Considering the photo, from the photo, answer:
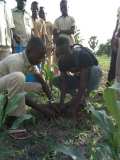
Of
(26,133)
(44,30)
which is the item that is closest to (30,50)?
(26,133)

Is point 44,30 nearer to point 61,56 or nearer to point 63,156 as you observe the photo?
point 61,56

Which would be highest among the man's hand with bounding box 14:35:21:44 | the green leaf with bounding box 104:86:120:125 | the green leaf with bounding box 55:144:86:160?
the green leaf with bounding box 104:86:120:125

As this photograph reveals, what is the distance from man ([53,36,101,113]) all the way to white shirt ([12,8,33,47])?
1.96m

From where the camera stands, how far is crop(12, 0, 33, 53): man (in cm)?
750

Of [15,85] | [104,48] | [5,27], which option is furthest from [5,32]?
[104,48]

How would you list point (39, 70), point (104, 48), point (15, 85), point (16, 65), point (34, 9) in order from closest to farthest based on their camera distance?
point (15, 85) → point (16, 65) → point (39, 70) → point (34, 9) → point (104, 48)

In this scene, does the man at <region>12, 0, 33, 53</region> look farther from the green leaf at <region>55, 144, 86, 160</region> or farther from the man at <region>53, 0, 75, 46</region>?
the green leaf at <region>55, 144, 86, 160</region>

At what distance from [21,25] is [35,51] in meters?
2.82

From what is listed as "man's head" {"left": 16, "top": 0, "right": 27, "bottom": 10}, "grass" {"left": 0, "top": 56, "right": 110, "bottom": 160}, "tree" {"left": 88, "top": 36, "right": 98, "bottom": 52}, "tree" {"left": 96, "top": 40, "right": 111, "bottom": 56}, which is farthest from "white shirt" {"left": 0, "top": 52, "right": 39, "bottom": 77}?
"tree" {"left": 96, "top": 40, "right": 111, "bottom": 56}

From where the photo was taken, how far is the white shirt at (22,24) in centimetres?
751

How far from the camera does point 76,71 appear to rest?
550 centimetres

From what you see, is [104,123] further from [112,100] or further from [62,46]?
[62,46]

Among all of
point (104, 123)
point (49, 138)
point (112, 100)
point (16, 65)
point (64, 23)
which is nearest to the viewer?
point (112, 100)

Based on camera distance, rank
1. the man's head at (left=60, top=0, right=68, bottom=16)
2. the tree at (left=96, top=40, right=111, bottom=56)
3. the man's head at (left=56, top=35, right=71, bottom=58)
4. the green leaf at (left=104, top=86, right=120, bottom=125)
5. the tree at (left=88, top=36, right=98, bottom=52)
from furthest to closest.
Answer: the tree at (left=96, top=40, right=111, bottom=56)
the tree at (left=88, top=36, right=98, bottom=52)
the man's head at (left=60, top=0, right=68, bottom=16)
the man's head at (left=56, top=35, right=71, bottom=58)
the green leaf at (left=104, top=86, right=120, bottom=125)
